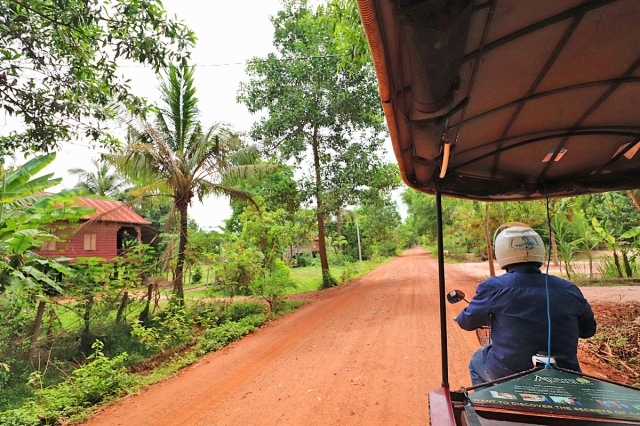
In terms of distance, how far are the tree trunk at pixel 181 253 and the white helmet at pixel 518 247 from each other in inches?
293

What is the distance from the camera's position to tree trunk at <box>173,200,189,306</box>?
841 centimetres

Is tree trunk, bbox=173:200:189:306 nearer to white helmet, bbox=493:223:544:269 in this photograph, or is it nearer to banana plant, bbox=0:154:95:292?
→ banana plant, bbox=0:154:95:292

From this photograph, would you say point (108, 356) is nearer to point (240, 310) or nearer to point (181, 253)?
point (181, 253)

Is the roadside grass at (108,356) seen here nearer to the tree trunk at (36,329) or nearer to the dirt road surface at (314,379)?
the tree trunk at (36,329)

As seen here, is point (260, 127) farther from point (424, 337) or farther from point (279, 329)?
point (424, 337)

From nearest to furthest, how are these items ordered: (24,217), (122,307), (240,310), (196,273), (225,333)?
(24,217) → (225,333) → (122,307) → (240,310) → (196,273)

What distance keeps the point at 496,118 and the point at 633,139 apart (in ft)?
3.79

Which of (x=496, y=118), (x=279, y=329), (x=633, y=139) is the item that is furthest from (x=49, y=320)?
(x=633, y=139)

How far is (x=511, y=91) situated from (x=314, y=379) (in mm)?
4024

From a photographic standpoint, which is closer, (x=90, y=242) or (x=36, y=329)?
(x=36, y=329)

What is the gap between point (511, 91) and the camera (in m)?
2.17

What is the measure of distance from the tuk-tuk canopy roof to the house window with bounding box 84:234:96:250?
19.0 meters

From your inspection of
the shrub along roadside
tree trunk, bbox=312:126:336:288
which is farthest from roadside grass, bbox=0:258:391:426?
tree trunk, bbox=312:126:336:288

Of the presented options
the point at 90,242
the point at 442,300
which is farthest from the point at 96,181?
the point at 442,300
